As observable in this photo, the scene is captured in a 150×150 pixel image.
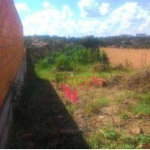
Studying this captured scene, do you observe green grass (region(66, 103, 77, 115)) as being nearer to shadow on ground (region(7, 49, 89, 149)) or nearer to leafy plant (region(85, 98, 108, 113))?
shadow on ground (region(7, 49, 89, 149))

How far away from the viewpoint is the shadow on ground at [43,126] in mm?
4234

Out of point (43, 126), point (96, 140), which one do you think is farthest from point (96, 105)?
point (96, 140)

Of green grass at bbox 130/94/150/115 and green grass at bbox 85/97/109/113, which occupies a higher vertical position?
green grass at bbox 130/94/150/115

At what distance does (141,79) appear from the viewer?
343 inches

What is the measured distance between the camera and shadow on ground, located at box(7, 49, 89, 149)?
423 centimetres

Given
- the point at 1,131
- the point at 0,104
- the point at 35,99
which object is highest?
the point at 0,104

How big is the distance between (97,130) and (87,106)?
5.52 ft

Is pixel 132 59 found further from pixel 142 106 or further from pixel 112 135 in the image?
pixel 112 135

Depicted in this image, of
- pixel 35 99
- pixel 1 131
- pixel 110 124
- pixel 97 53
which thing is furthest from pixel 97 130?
pixel 97 53

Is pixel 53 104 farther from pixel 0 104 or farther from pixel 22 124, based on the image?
pixel 0 104

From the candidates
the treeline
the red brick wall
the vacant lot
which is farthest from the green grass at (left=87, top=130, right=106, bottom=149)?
the treeline

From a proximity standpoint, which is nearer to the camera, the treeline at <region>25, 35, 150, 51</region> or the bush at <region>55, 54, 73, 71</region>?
the bush at <region>55, 54, 73, 71</region>

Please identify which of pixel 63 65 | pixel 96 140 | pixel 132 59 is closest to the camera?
pixel 96 140

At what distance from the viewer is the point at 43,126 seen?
511cm
